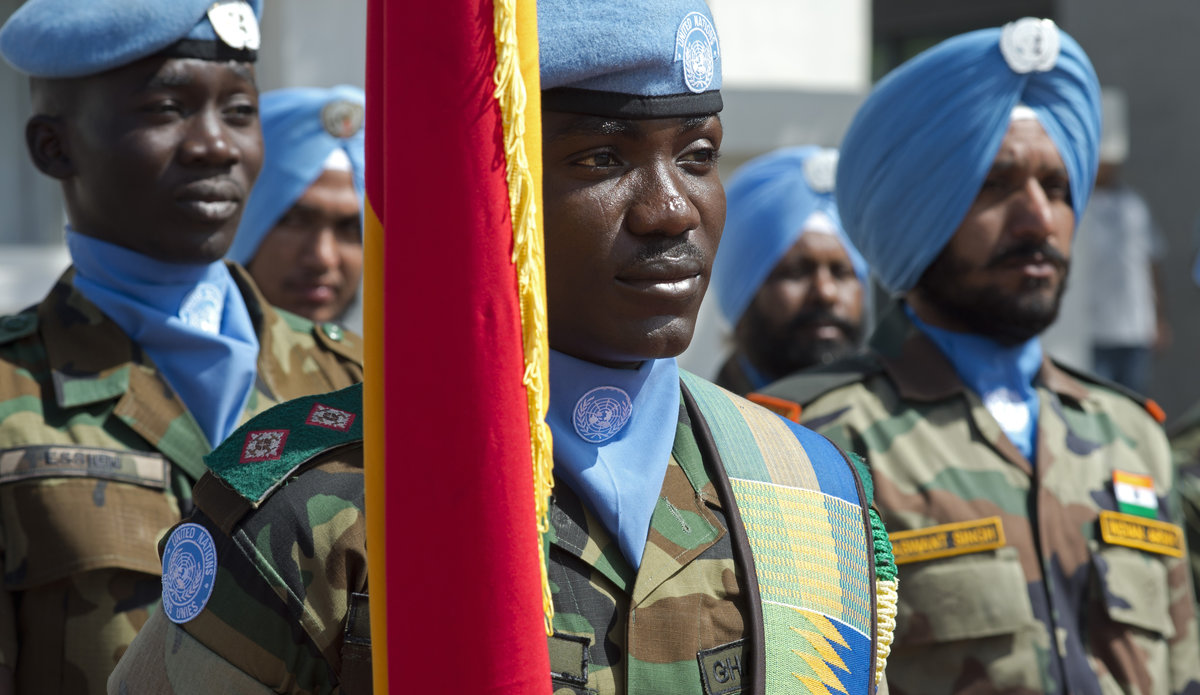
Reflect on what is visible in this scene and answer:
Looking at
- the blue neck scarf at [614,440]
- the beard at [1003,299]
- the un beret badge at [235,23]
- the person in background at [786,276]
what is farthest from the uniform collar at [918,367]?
the un beret badge at [235,23]

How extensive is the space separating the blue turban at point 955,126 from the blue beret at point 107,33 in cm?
167

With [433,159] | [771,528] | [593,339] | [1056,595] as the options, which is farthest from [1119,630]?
[433,159]

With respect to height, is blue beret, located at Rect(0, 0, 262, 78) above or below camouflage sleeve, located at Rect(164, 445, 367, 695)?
above

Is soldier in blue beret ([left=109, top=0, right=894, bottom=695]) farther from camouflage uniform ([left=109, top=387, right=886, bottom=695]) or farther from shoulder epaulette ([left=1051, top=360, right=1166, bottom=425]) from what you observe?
shoulder epaulette ([left=1051, top=360, right=1166, bottom=425])

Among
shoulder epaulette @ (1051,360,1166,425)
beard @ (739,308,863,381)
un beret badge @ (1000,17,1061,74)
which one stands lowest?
beard @ (739,308,863,381)

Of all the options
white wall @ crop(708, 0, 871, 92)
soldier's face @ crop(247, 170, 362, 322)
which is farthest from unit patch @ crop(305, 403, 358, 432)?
white wall @ crop(708, 0, 871, 92)

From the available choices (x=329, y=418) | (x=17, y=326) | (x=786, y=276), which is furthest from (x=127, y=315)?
(x=786, y=276)

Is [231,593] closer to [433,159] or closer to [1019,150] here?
[433,159]

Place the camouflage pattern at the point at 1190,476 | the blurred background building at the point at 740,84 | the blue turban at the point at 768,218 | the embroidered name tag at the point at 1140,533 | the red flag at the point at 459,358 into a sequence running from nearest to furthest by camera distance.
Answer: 1. the red flag at the point at 459,358
2. the embroidered name tag at the point at 1140,533
3. the camouflage pattern at the point at 1190,476
4. the blue turban at the point at 768,218
5. the blurred background building at the point at 740,84

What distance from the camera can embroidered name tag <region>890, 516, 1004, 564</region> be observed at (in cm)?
318

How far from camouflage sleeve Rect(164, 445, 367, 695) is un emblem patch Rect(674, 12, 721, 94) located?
732 mm

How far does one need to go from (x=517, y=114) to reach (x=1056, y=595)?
2.14m

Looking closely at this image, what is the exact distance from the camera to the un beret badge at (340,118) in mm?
4723

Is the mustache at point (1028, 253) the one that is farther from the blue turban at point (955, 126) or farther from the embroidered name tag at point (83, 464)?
the embroidered name tag at point (83, 464)
